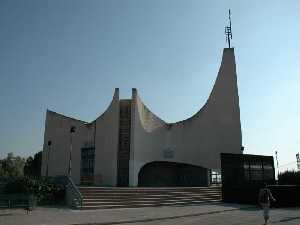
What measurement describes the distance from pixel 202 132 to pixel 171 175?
5333mm

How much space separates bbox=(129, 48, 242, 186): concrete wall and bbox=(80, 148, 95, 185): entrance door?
4.67 metres

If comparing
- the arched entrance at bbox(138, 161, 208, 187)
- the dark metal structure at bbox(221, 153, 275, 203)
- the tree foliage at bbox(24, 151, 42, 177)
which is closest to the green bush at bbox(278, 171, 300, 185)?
the dark metal structure at bbox(221, 153, 275, 203)

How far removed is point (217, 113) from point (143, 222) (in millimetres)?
23415

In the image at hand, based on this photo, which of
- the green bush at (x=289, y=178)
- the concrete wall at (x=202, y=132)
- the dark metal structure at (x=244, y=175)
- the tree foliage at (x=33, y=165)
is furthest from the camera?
the tree foliage at (x=33, y=165)

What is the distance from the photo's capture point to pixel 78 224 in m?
11.5

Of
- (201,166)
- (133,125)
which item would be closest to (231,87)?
(201,166)

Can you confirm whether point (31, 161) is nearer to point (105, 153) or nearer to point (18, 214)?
point (105, 153)

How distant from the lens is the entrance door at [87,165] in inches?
1262

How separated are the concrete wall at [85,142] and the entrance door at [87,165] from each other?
1.31 feet

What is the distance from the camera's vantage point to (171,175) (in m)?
35.8

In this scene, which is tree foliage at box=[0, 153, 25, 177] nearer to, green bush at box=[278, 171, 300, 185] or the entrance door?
the entrance door

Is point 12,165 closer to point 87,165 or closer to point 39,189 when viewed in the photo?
point 87,165

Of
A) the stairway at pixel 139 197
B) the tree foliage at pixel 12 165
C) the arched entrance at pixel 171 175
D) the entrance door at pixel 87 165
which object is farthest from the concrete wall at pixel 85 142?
the tree foliage at pixel 12 165

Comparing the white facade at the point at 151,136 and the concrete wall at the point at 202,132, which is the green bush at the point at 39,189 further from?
the concrete wall at the point at 202,132
